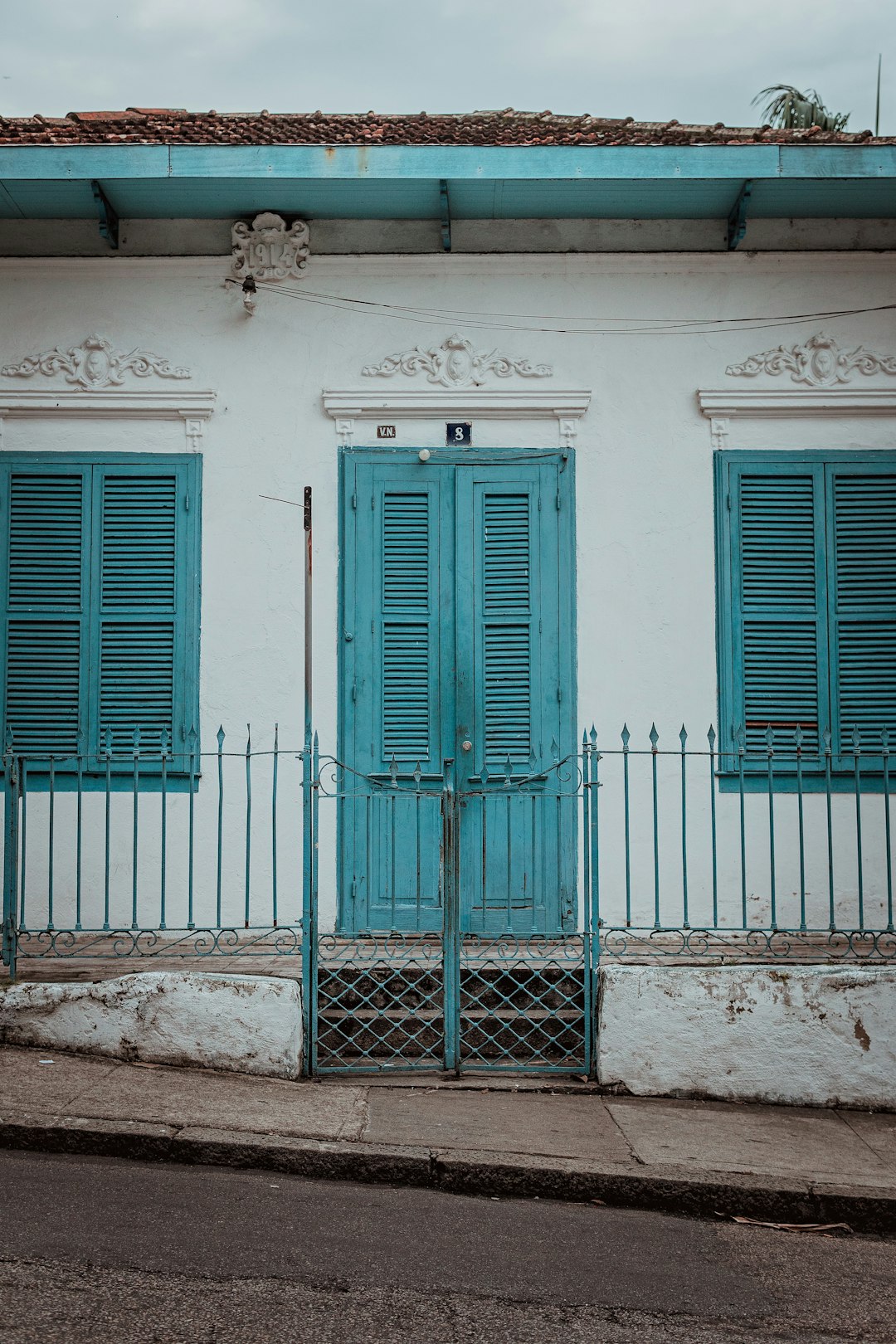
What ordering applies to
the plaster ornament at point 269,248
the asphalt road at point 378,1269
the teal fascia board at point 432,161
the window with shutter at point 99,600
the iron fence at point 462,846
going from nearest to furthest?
the asphalt road at point 378,1269 → the teal fascia board at point 432,161 → the iron fence at point 462,846 → the window with shutter at point 99,600 → the plaster ornament at point 269,248

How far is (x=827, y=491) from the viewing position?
7.44m

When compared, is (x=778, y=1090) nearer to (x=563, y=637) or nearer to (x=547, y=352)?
(x=563, y=637)

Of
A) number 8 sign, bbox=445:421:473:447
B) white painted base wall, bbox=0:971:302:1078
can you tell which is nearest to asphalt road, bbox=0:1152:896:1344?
white painted base wall, bbox=0:971:302:1078

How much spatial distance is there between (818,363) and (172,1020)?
513 cm

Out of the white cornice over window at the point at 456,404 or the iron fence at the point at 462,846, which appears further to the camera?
the white cornice over window at the point at 456,404

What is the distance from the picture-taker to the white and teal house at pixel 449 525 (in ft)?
23.7

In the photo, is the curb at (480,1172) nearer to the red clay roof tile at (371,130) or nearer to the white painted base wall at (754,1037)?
the white painted base wall at (754,1037)

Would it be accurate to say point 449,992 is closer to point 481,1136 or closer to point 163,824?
point 481,1136

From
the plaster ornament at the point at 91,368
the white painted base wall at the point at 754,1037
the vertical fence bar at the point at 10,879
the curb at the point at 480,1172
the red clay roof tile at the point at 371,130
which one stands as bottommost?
the curb at the point at 480,1172

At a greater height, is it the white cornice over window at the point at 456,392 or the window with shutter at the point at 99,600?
the white cornice over window at the point at 456,392

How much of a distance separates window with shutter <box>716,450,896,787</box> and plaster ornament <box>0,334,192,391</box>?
3.36 m

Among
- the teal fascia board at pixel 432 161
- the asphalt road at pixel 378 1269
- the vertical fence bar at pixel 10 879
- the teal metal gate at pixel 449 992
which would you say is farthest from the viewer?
the teal fascia board at pixel 432 161

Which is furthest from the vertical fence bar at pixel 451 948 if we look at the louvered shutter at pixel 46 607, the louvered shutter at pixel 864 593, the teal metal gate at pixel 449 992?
the louvered shutter at pixel 864 593

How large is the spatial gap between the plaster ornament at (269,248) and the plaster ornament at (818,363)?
263 cm
